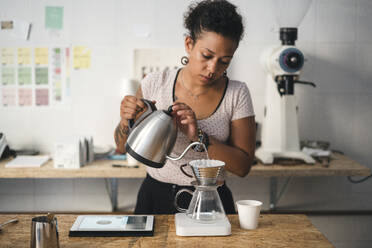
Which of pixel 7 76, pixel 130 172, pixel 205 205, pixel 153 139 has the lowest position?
pixel 130 172

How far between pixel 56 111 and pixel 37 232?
188 centimetres

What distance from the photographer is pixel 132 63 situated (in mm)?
2889

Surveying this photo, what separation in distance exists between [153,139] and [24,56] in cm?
192

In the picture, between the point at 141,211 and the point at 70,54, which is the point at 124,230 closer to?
the point at 141,211

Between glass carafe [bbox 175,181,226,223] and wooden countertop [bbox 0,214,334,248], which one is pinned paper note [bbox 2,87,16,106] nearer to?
wooden countertop [bbox 0,214,334,248]

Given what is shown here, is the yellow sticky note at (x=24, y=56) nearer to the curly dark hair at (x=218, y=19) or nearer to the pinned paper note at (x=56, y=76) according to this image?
the pinned paper note at (x=56, y=76)

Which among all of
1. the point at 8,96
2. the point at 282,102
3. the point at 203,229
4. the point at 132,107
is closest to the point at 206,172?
the point at 203,229

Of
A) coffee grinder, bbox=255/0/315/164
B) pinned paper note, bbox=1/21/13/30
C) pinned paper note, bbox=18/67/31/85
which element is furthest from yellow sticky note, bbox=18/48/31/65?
coffee grinder, bbox=255/0/315/164

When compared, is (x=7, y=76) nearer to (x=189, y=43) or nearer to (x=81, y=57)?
(x=81, y=57)

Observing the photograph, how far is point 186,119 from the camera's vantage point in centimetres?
142

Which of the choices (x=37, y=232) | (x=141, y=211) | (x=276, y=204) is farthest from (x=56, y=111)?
(x=37, y=232)

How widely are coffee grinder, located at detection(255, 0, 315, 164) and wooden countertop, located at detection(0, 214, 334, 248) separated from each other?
3.58 ft

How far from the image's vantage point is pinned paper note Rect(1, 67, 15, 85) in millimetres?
2914

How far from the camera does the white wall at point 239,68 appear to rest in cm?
287
